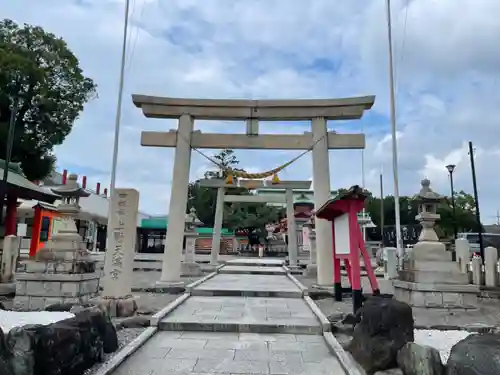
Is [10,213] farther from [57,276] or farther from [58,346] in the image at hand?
[58,346]

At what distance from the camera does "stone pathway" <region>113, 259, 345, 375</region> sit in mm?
4469

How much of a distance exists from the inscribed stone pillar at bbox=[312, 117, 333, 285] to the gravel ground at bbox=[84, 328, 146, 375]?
18.9ft

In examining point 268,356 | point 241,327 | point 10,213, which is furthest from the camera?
point 10,213

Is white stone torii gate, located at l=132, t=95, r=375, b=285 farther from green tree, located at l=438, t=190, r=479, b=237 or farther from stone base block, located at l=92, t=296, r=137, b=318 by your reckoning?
green tree, located at l=438, t=190, r=479, b=237

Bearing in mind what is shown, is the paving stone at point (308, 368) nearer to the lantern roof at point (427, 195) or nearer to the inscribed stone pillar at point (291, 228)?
the lantern roof at point (427, 195)

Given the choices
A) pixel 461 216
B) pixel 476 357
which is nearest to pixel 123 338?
pixel 476 357

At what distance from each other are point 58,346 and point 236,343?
2.58 meters

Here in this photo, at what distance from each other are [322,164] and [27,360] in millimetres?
8696

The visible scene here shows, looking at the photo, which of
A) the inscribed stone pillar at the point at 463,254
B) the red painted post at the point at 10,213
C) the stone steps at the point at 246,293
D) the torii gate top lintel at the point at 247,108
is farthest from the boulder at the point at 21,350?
the red painted post at the point at 10,213

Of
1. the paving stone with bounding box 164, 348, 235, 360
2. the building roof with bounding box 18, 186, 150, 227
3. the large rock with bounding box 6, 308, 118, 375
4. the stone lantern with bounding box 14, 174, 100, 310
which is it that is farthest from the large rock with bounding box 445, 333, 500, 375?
the building roof with bounding box 18, 186, 150, 227

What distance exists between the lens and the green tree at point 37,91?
21.0 meters

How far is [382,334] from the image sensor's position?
14.5 feet

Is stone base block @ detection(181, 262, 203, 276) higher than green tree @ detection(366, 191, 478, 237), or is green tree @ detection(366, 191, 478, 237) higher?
green tree @ detection(366, 191, 478, 237)

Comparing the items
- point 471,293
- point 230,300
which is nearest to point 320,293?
point 230,300
